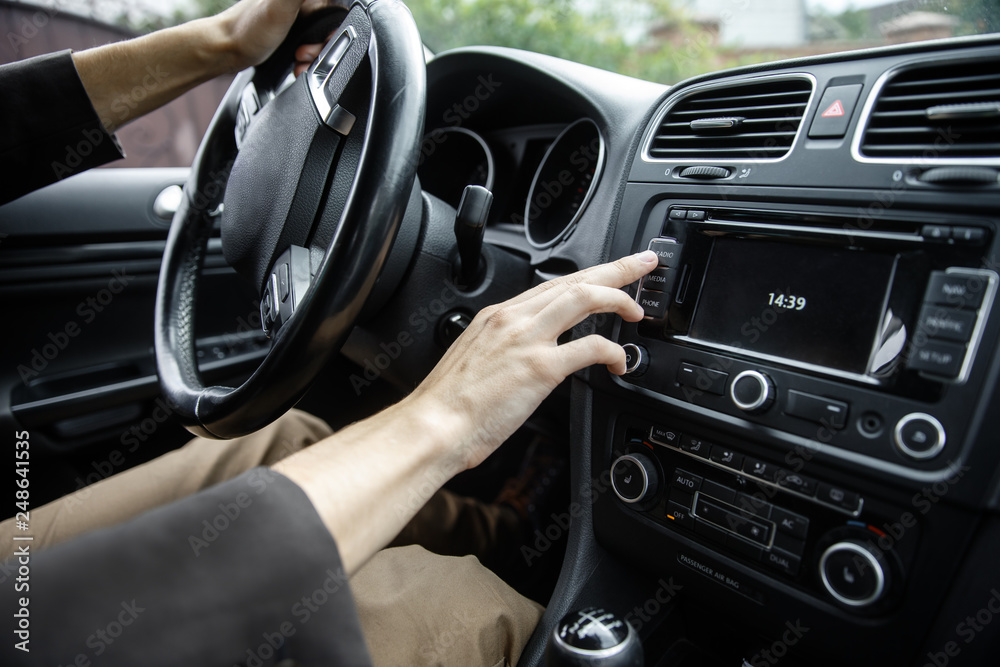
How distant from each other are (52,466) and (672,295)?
1.48 meters

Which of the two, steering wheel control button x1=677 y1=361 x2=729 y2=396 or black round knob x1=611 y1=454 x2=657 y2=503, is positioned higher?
steering wheel control button x1=677 y1=361 x2=729 y2=396

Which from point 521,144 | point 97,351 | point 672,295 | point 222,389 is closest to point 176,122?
point 97,351

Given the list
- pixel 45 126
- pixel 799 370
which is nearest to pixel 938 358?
pixel 799 370

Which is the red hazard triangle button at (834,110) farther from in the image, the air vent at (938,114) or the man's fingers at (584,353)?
the man's fingers at (584,353)

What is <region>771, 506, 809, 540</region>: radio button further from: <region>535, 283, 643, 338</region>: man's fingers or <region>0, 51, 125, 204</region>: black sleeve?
<region>0, 51, 125, 204</region>: black sleeve

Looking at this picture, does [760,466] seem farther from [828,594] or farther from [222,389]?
[222,389]

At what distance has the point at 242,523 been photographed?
0.53m

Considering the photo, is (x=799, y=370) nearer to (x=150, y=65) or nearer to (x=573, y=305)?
(x=573, y=305)

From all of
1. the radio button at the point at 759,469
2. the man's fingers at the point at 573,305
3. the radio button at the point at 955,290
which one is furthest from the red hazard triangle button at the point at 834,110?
the radio button at the point at 759,469

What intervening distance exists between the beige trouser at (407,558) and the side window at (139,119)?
0.80 meters

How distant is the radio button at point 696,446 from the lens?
0.85m

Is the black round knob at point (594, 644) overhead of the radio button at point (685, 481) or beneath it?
beneath

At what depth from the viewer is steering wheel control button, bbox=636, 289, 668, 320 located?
2.94ft

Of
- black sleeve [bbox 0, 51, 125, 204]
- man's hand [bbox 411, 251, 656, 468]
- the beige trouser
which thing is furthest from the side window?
man's hand [bbox 411, 251, 656, 468]
